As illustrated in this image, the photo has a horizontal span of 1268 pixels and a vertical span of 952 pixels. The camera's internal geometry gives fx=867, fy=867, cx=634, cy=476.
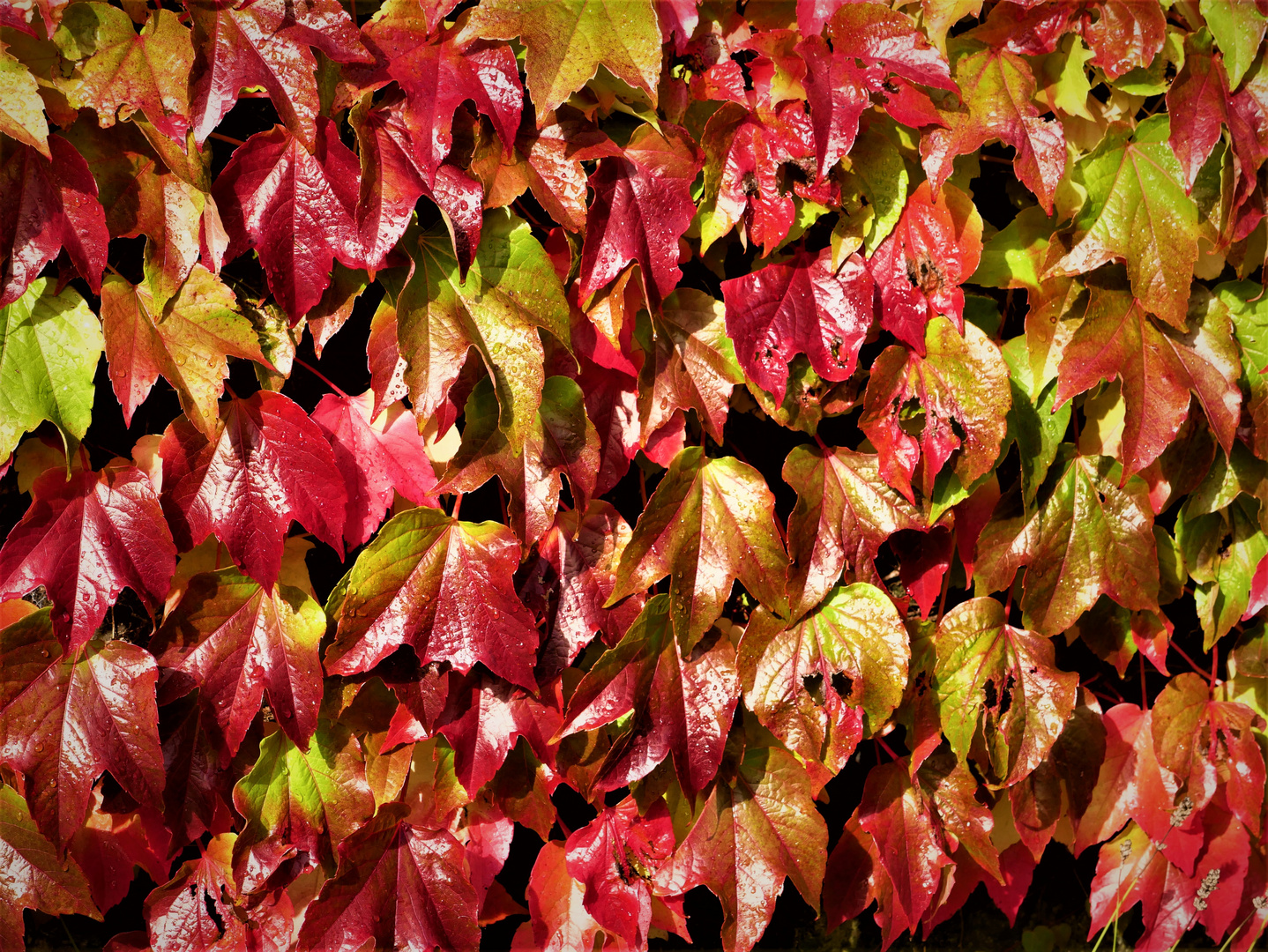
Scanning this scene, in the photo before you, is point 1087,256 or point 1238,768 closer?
point 1087,256

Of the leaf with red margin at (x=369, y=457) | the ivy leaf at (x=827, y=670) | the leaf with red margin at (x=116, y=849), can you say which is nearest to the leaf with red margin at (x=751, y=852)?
the ivy leaf at (x=827, y=670)

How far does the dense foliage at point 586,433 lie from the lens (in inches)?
52.6

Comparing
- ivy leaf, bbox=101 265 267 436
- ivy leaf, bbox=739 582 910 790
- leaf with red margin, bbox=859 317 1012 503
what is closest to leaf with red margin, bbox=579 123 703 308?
leaf with red margin, bbox=859 317 1012 503

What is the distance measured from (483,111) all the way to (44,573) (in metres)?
1.02

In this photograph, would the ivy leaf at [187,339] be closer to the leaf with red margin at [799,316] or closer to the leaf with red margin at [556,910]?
the leaf with red margin at [799,316]

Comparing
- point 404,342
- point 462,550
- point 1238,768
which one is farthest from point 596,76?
point 1238,768

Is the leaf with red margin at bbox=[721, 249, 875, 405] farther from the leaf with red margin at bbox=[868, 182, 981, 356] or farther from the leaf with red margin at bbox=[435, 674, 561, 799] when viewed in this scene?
the leaf with red margin at bbox=[435, 674, 561, 799]

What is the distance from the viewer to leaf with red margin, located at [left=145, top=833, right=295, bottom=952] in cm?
165

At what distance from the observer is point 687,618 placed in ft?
5.01

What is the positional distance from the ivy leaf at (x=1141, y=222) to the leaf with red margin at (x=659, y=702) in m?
0.94

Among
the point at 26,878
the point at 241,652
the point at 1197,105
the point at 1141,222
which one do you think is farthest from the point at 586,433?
the point at 26,878

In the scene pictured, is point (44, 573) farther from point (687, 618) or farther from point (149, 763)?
point (687, 618)

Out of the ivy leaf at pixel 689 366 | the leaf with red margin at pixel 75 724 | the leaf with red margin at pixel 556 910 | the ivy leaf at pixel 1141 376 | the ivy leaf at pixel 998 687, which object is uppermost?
the ivy leaf at pixel 689 366

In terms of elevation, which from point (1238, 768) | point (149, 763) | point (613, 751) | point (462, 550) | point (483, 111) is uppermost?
point (483, 111)
